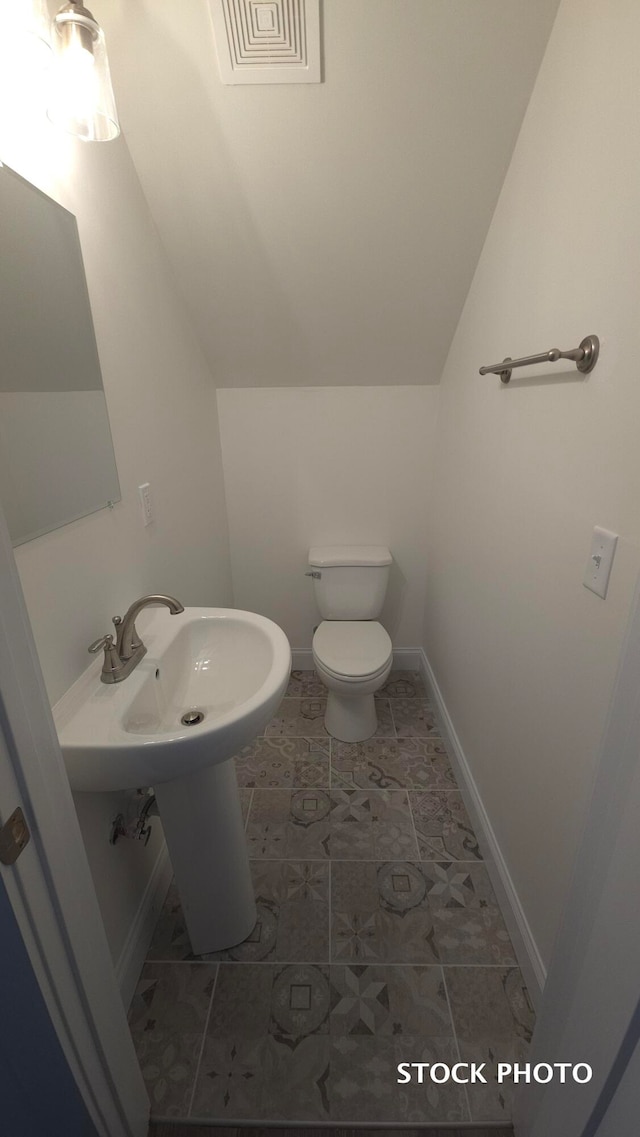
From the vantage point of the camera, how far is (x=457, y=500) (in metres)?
1.69

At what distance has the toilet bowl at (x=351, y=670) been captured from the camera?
5.59ft

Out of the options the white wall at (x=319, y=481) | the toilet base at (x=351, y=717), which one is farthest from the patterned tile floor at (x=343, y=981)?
the white wall at (x=319, y=481)

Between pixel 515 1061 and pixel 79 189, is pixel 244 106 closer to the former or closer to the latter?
pixel 79 189

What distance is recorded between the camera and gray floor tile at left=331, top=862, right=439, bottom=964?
1170 millimetres

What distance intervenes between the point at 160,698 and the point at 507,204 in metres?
1.62

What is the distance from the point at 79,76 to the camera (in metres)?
0.74

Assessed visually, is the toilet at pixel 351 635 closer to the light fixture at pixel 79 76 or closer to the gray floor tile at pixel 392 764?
the gray floor tile at pixel 392 764

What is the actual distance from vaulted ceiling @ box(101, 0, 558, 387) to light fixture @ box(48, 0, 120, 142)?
35 centimetres

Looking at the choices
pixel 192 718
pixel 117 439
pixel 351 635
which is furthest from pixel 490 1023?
pixel 117 439

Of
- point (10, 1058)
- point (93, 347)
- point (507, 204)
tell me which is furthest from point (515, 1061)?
point (507, 204)

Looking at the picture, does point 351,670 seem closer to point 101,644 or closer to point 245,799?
point 245,799

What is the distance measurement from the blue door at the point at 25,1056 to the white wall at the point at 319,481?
1777 mm

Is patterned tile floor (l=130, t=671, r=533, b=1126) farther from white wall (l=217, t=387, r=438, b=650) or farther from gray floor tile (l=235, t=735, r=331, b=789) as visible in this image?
white wall (l=217, t=387, r=438, b=650)

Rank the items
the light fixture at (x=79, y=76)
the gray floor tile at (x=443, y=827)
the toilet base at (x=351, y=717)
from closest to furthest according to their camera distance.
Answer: the light fixture at (x=79, y=76) < the gray floor tile at (x=443, y=827) < the toilet base at (x=351, y=717)
